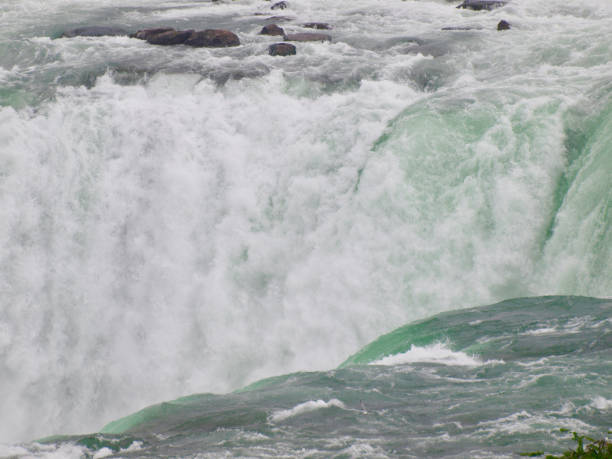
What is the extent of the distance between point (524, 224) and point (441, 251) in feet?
4.11

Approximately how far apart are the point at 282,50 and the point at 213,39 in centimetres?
251

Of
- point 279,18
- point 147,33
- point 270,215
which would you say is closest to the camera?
point 270,215

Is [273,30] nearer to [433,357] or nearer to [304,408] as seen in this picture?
[433,357]

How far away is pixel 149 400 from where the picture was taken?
38.7ft

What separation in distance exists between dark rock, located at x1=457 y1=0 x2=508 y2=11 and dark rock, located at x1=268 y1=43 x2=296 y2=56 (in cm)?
792

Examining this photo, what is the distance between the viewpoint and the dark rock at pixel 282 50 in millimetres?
17516

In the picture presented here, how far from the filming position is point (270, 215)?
1240cm

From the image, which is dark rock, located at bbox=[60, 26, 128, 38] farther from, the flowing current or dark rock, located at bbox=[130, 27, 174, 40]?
the flowing current

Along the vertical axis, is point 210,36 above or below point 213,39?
above

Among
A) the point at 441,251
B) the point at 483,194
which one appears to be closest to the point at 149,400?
the point at 441,251

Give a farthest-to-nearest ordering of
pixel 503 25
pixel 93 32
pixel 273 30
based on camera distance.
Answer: pixel 93 32 < pixel 273 30 < pixel 503 25

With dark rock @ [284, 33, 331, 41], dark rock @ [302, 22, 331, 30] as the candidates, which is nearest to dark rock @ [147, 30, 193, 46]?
dark rock @ [284, 33, 331, 41]

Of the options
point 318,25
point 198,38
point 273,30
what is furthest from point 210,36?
point 318,25

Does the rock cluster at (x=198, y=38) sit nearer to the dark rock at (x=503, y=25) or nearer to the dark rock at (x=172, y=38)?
the dark rock at (x=172, y=38)
